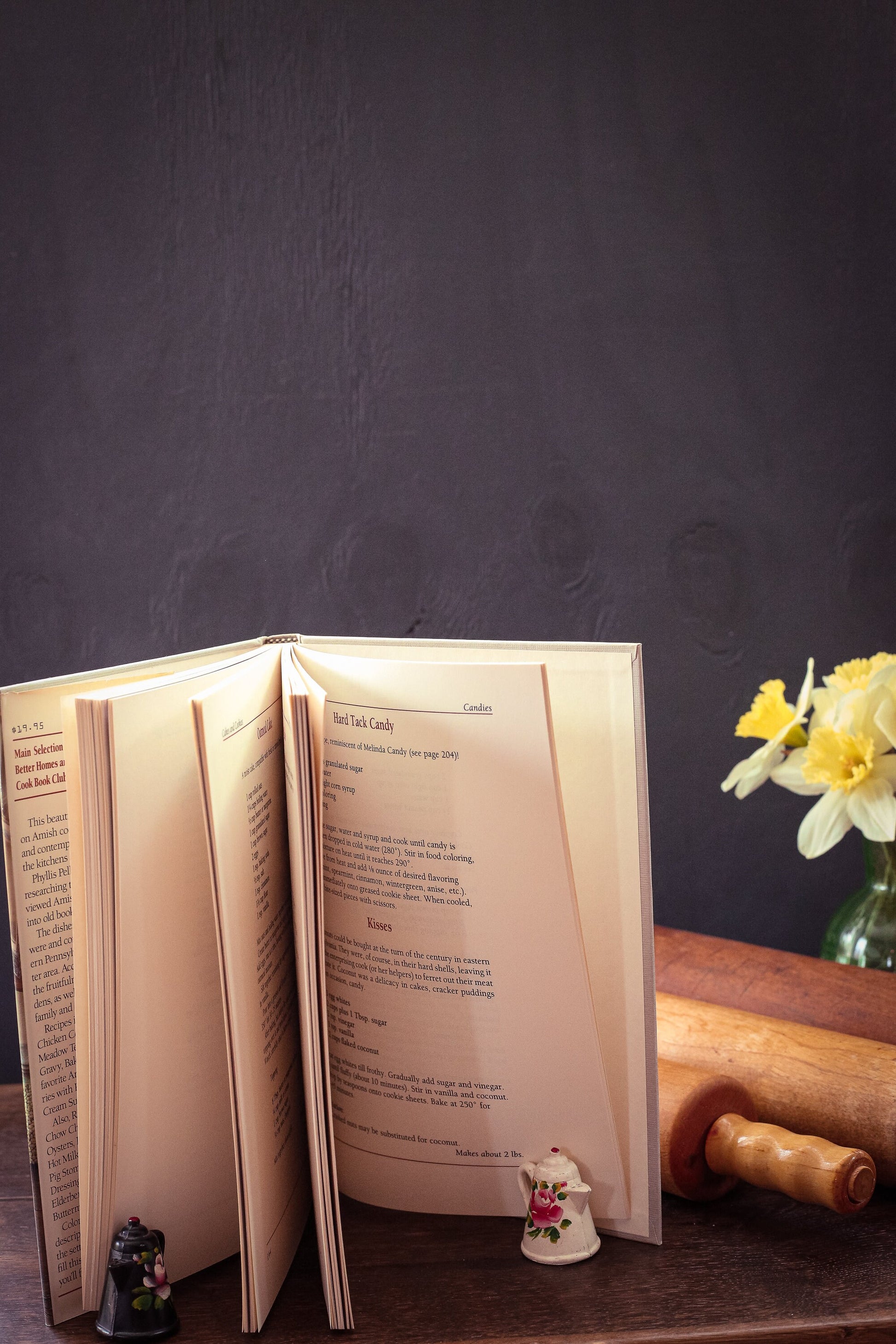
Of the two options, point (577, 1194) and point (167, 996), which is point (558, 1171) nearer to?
point (577, 1194)

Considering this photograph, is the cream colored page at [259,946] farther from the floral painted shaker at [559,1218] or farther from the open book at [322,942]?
the floral painted shaker at [559,1218]

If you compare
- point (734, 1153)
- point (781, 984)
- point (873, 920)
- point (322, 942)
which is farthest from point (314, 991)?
point (873, 920)

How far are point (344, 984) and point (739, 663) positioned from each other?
65 cm

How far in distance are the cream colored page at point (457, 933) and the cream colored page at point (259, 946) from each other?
4cm

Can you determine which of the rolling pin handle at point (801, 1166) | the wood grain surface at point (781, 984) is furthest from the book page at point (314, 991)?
the wood grain surface at point (781, 984)

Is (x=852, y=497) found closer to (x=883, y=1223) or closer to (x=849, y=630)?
(x=849, y=630)

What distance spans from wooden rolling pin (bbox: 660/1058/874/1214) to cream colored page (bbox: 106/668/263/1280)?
0.27m

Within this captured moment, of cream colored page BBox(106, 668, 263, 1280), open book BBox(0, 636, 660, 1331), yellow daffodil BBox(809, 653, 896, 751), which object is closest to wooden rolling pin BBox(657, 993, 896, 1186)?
open book BBox(0, 636, 660, 1331)

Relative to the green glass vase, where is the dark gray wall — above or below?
above

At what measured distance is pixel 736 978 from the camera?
0.86 m

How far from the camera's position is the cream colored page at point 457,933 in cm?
58

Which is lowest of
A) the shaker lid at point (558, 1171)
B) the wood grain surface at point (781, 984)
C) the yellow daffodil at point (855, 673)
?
the shaker lid at point (558, 1171)

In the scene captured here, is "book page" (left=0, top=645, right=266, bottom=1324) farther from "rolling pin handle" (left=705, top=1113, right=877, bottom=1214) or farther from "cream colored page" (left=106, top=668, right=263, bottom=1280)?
"rolling pin handle" (left=705, top=1113, right=877, bottom=1214)

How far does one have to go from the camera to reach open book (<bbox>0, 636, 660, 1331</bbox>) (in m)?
0.52
